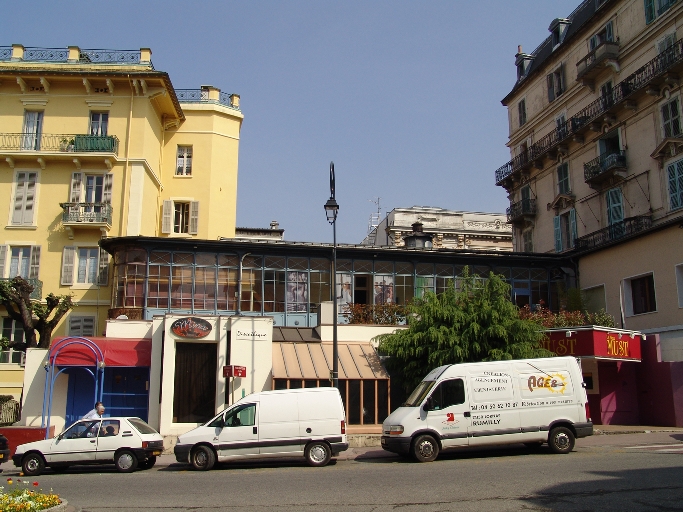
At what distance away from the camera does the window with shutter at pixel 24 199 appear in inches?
1183

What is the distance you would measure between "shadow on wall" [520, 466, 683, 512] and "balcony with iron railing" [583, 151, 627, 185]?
2119cm

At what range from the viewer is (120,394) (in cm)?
2352

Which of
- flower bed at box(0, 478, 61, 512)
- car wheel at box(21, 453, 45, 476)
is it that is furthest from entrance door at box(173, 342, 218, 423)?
flower bed at box(0, 478, 61, 512)

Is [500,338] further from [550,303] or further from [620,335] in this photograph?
[550,303]

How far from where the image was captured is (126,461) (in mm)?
15633

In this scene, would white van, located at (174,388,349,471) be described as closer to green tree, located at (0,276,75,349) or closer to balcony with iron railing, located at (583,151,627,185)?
green tree, located at (0,276,75,349)

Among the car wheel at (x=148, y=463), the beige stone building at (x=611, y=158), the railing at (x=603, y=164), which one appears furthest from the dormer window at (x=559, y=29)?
the car wheel at (x=148, y=463)

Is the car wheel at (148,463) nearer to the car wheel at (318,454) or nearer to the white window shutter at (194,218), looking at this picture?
the car wheel at (318,454)

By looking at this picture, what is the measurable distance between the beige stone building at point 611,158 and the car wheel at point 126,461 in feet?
59.7

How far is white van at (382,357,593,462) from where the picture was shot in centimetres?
1551

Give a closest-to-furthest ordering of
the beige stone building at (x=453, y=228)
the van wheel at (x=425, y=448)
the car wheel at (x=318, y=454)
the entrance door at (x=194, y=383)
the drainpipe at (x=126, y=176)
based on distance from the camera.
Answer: the van wheel at (x=425, y=448) < the car wheel at (x=318, y=454) < the entrance door at (x=194, y=383) < the drainpipe at (x=126, y=176) < the beige stone building at (x=453, y=228)

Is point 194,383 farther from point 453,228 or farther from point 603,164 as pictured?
point 453,228

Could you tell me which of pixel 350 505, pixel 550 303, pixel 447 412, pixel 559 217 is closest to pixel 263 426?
pixel 447 412

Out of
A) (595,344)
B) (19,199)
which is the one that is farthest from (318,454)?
(19,199)
